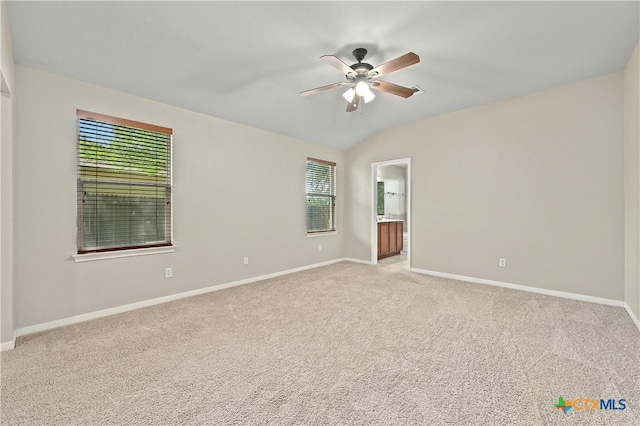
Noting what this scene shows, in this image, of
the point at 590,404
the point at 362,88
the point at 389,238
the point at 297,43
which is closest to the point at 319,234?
the point at 389,238

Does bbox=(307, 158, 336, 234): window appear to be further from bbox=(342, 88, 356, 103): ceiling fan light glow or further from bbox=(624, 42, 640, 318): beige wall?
bbox=(624, 42, 640, 318): beige wall

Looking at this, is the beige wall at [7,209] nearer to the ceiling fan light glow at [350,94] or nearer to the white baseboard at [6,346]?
the white baseboard at [6,346]

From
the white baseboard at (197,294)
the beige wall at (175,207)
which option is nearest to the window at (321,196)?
the beige wall at (175,207)

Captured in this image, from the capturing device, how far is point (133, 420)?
5.19 ft

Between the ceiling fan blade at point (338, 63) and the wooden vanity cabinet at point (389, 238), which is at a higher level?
the ceiling fan blade at point (338, 63)

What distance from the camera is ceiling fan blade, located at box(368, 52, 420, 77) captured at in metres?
2.30

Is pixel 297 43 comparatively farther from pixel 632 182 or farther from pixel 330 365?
pixel 632 182

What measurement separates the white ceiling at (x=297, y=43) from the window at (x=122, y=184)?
0.46 metres

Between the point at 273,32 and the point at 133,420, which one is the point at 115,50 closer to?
the point at 273,32

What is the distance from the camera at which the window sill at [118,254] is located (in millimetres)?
2960

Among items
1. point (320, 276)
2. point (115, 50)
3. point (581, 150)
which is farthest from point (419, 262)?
point (115, 50)

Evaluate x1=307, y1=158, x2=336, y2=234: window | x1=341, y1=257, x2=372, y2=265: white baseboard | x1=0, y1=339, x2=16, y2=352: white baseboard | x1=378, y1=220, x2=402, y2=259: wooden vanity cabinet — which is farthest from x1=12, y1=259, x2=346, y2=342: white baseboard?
x1=378, y1=220, x2=402, y2=259: wooden vanity cabinet

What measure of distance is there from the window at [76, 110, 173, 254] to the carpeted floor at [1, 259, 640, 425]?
2.93 ft

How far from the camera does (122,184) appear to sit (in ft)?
10.7
